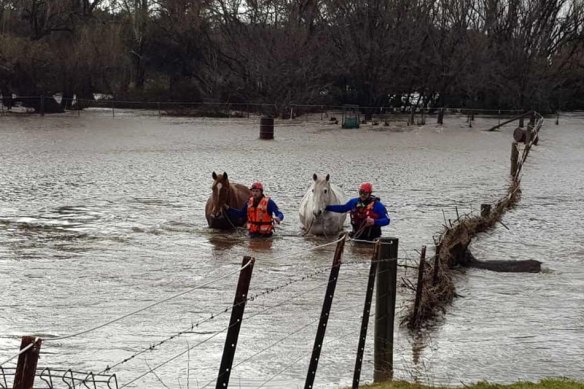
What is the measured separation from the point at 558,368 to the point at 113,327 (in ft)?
16.3

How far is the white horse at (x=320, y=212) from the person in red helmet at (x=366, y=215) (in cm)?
95

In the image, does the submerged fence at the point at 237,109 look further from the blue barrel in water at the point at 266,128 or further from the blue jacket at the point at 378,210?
the blue jacket at the point at 378,210

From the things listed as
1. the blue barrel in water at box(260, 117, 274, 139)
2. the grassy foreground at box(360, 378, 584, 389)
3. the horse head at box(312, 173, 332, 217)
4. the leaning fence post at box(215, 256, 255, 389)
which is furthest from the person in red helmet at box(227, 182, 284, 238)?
the blue barrel in water at box(260, 117, 274, 139)

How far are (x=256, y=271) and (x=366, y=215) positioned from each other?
2.56m

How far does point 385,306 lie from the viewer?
Answer: 8.34 metres

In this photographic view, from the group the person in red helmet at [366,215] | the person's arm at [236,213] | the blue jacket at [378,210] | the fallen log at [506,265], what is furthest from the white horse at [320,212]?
the fallen log at [506,265]

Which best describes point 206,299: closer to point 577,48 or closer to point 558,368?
point 558,368

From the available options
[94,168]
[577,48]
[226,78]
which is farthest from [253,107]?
[94,168]

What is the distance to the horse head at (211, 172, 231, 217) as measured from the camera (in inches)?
696

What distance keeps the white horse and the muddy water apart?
0.48 m

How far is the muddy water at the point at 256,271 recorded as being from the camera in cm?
990

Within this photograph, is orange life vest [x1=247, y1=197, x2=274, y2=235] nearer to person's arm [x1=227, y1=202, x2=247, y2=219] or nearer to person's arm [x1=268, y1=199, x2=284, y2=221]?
person's arm [x1=268, y1=199, x2=284, y2=221]

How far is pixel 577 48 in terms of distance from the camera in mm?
80500

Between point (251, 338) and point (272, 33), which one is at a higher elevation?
point (272, 33)
